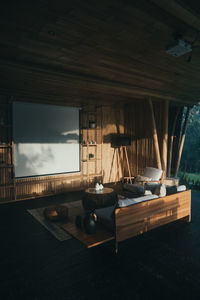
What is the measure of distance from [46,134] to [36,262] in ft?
15.1

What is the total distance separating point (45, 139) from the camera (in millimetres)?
7012

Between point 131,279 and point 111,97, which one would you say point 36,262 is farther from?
point 111,97

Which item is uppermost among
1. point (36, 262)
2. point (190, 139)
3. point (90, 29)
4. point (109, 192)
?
point (90, 29)

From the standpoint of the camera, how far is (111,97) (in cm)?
707

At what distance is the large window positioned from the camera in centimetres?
652

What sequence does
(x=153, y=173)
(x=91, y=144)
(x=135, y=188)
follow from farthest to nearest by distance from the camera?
(x=91, y=144)
(x=153, y=173)
(x=135, y=188)

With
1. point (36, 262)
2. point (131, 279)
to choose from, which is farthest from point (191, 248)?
point (36, 262)

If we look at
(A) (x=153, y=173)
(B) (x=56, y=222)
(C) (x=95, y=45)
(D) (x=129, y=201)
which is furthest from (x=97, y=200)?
(C) (x=95, y=45)

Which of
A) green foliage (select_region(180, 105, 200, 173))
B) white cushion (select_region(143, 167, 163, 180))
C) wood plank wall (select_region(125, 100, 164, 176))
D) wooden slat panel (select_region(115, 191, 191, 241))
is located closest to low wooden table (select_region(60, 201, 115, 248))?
wooden slat panel (select_region(115, 191, 191, 241))

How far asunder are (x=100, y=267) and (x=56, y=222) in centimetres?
182

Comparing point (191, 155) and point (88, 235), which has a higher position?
point (191, 155)

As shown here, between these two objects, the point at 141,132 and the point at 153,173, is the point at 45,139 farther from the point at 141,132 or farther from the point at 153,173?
the point at 153,173

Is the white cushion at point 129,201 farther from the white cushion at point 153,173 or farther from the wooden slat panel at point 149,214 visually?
the white cushion at point 153,173

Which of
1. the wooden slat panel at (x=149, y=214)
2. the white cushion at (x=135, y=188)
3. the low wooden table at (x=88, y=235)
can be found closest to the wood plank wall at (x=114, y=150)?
the white cushion at (x=135, y=188)
